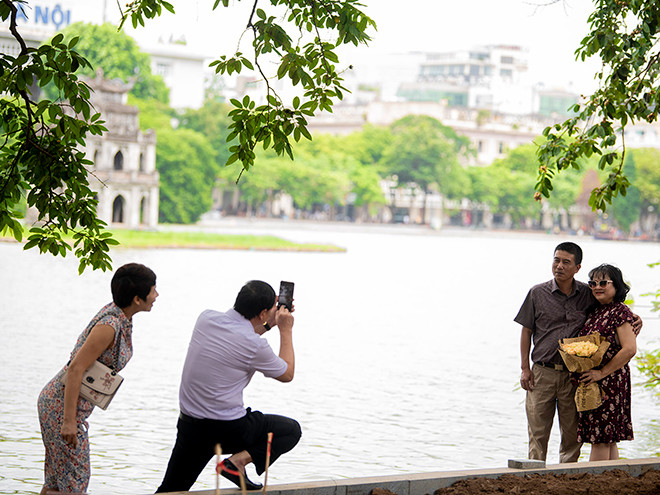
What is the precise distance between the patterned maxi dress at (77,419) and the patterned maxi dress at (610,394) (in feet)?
8.63

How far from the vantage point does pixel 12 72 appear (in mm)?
5074

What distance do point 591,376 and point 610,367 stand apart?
0.11 metres

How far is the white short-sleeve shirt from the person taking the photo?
15.3 ft

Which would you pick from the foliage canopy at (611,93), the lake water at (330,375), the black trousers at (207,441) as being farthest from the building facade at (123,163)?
the black trousers at (207,441)

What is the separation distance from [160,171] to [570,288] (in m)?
62.7

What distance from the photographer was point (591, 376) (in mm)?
5832

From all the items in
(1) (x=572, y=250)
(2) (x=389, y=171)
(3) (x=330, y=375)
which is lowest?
(3) (x=330, y=375)

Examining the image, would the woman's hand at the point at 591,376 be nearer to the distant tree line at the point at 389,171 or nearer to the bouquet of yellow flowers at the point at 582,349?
the bouquet of yellow flowers at the point at 582,349

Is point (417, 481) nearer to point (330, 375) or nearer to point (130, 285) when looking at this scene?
point (130, 285)

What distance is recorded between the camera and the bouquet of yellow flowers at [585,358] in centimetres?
578

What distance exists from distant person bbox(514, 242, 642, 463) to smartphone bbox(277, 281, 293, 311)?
167cm

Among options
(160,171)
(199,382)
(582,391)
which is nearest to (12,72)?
(199,382)

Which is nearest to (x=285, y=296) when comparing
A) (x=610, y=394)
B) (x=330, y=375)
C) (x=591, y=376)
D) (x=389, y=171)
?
(x=591, y=376)

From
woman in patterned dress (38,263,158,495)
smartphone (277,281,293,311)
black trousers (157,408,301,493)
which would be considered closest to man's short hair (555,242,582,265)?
smartphone (277,281,293,311)
